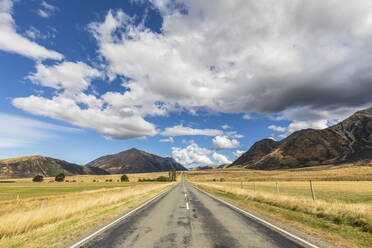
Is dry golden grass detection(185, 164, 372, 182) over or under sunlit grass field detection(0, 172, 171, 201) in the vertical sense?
Answer: over

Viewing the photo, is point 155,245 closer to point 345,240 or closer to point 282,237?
point 282,237

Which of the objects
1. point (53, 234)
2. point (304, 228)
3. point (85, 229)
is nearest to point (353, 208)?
point (304, 228)

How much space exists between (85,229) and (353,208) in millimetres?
12752

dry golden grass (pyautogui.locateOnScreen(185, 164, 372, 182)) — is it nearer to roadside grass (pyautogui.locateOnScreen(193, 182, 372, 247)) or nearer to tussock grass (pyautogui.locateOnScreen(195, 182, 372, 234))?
tussock grass (pyautogui.locateOnScreen(195, 182, 372, 234))

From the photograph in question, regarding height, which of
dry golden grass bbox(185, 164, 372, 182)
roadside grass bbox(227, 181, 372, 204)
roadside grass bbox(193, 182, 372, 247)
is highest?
dry golden grass bbox(185, 164, 372, 182)

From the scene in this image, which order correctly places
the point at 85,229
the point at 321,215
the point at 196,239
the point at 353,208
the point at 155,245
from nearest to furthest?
the point at 155,245 → the point at 196,239 → the point at 85,229 → the point at 353,208 → the point at 321,215

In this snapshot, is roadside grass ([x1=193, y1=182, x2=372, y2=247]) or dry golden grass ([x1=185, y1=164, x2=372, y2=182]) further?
dry golden grass ([x1=185, y1=164, x2=372, y2=182])

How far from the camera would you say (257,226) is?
27.8ft

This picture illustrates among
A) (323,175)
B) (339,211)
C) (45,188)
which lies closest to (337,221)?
(339,211)

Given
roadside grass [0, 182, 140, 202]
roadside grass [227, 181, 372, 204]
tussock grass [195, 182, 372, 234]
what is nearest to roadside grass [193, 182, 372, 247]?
tussock grass [195, 182, 372, 234]

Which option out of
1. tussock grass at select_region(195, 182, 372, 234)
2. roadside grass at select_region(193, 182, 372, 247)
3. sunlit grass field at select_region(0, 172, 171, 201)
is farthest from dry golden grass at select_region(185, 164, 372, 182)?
roadside grass at select_region(193, 182, 372, 247)

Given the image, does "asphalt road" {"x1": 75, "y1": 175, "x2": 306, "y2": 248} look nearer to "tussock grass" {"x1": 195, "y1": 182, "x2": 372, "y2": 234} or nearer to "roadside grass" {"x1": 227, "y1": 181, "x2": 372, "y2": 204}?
"tussock grass" {"x1": 195, "y1": 182, "x2": 372, "y2": 234}

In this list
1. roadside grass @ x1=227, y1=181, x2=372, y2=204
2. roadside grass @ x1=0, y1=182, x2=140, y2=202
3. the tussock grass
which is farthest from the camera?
roadside grass @ x1=0, y1=182, x2=140, y2=202

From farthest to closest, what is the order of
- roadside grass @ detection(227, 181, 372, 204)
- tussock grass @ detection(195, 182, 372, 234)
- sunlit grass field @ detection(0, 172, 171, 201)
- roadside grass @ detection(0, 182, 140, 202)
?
1. sunlit grass field @ detection(0, 172, 171, 201)
2. roadside grass @ detection(0, 182, 140, 202)
3. roadside grass @ detection(227, 181, 372, 204)
4. tussock grass @ detection(195, 182, 372, 234)
